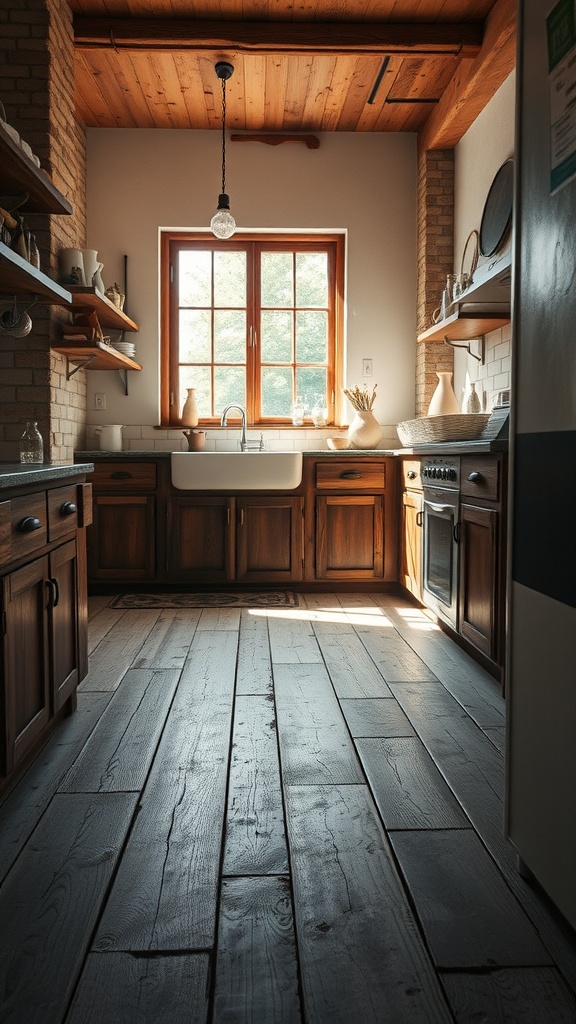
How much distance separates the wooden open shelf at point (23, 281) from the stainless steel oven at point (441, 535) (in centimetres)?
175

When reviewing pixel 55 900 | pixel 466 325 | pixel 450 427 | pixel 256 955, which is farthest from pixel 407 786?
pixel 466 325

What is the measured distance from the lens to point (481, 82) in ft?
13.3

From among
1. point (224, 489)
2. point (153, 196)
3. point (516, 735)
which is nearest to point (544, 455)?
point (516, 735)

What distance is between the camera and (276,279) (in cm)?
532

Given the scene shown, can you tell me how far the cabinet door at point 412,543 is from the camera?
13.5ft

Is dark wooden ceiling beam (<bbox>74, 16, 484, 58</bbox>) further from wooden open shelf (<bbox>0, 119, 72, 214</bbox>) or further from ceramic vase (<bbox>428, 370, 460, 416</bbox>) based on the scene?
ceramic vase (<bbox>428, 370, 460, 416</bbox>)

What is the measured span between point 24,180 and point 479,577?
224cm

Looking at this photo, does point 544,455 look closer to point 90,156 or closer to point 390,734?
point 390,734

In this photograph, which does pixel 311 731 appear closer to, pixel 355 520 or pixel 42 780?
pixel 42 780

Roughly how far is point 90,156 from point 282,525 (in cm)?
270

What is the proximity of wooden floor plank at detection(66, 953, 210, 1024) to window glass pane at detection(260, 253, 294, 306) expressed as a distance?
4.56 meters

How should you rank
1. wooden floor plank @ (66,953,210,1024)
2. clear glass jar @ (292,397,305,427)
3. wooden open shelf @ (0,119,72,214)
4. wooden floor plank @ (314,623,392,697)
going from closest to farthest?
wooden floor plank @ (66,953,210,1024) → wooden open shelf @ (0,119,72,214) → wooden floor plank @ (314,623,392,697) → clear glass jar @ (292,397,305,427)

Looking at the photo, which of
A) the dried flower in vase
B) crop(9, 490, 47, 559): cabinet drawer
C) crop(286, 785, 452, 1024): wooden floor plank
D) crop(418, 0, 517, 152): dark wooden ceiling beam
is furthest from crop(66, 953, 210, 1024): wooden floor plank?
the dried flower in vase

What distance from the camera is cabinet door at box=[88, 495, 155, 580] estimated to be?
15.1 ft
